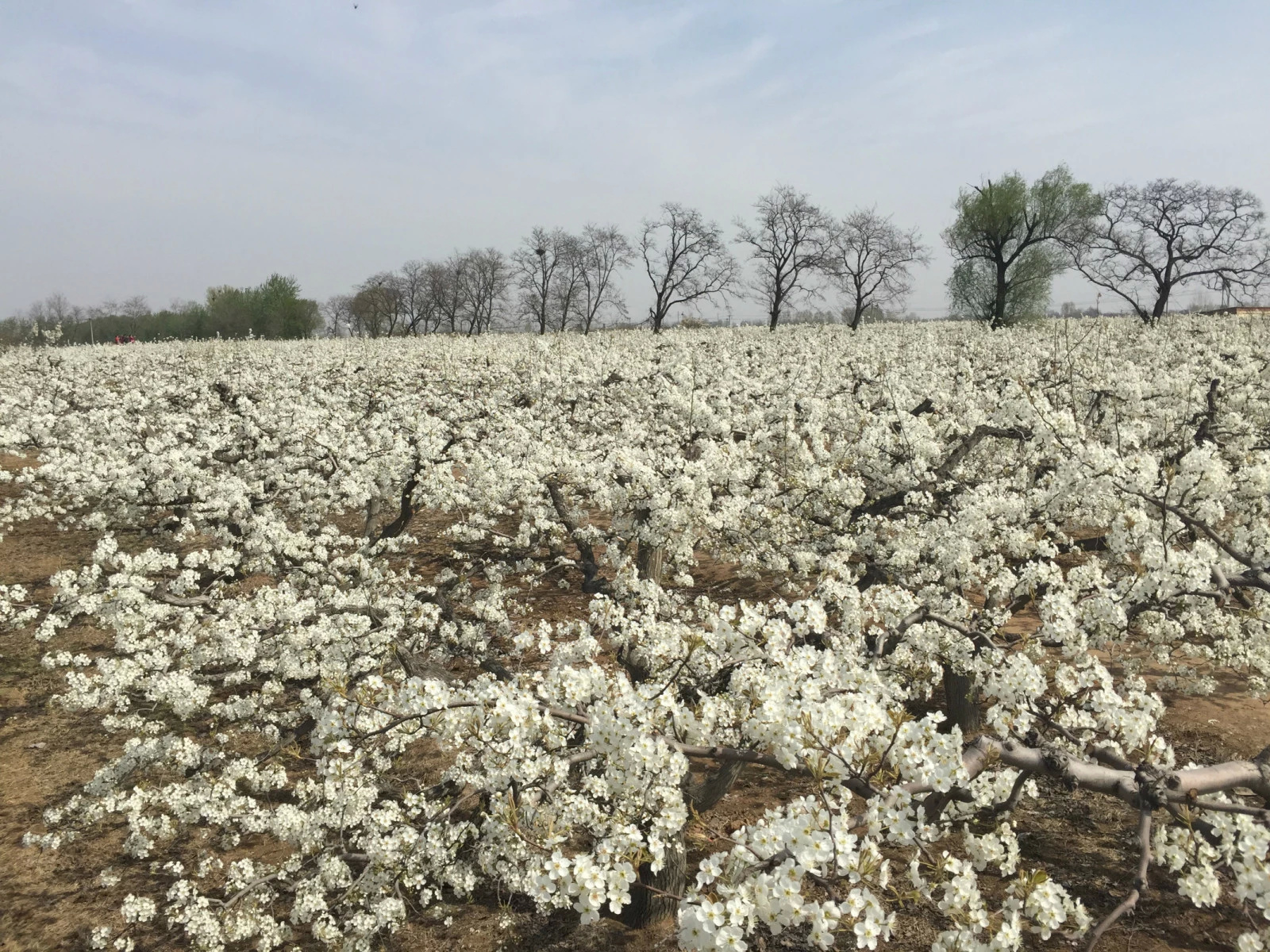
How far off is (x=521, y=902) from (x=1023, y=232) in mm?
48458

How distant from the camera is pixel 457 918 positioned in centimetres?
680

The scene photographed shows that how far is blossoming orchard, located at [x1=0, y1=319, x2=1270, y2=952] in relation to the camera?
3.51 m

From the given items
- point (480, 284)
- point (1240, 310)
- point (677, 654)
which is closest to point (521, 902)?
point (677, 654)

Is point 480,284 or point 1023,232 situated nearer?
point 1023,232

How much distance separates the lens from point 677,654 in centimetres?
513

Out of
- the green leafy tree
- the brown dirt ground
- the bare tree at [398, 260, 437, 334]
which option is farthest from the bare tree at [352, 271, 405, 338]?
the brown dirt ground

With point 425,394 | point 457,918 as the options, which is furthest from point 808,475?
point 425,394

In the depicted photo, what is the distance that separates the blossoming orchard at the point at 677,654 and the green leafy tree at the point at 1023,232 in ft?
95.0

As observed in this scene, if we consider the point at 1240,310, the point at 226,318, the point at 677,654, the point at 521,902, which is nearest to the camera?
the point at 677,654

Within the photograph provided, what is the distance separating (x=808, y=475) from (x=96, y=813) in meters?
8.39

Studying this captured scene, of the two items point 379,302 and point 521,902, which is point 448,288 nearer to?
point 379,302

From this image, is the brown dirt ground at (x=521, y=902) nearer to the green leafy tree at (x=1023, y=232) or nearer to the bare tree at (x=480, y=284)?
the green leafy tree at (x=1023, y=232)

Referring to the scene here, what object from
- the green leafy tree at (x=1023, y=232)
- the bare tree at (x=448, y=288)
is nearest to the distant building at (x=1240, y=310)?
the green leafy tree at (x=1023, y=232)

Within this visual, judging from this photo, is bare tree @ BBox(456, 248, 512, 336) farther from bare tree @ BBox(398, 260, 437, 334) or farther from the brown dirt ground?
the brown dirt ground
